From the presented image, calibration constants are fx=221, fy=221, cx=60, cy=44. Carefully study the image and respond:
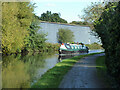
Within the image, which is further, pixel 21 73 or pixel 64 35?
pixel 64 35

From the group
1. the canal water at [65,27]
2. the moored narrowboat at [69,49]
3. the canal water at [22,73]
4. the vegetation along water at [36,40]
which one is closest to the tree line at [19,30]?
the vegetation along water at [36,40]

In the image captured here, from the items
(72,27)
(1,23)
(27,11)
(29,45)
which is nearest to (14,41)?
(1,23)

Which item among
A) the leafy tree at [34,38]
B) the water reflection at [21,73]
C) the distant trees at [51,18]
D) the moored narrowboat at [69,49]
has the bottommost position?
the water reflection at [21,73]

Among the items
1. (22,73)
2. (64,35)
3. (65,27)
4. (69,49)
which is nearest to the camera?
(22,73)

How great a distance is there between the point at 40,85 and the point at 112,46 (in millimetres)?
3471

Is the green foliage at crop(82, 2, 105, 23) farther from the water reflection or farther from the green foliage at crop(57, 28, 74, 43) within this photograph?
the green foliage at crop(57, 28, 74, 43)

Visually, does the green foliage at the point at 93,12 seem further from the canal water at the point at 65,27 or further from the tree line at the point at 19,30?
the canal water at the point at 65,27

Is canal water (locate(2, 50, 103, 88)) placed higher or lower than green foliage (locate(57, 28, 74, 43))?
lower

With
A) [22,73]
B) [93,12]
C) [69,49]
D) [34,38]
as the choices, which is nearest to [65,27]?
[34,38]

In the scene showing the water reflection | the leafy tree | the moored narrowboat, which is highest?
the leafy tree

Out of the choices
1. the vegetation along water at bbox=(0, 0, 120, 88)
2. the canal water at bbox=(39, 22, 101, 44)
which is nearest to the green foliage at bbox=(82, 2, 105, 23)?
the vegetation along water at bbox=(0, 0, 120, 88)

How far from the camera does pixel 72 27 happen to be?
72.1 meters

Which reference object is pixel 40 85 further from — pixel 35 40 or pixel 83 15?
pixel 35 40

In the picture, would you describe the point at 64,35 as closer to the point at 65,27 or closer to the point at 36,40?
the point at 65,27
